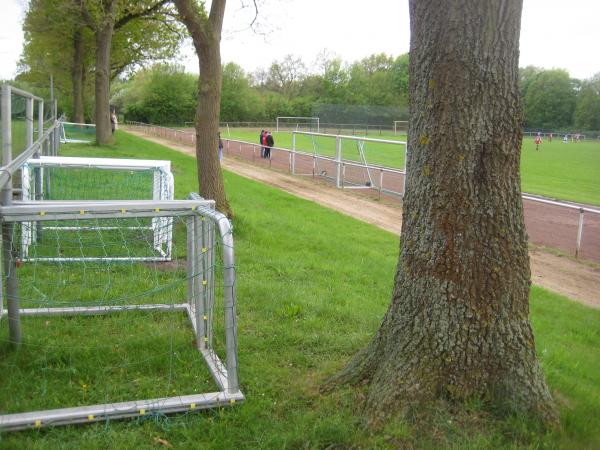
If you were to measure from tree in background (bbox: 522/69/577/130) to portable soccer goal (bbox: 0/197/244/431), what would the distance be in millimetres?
86946

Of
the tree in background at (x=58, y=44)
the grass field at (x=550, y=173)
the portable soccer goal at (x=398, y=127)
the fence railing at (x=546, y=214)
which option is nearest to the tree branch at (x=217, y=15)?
the fence railing at (x=546, y=214)

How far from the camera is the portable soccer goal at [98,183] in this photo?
7.14 metres

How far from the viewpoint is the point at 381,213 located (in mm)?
14117

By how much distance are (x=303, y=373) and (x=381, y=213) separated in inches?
399

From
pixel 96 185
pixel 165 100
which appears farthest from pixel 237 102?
pixel 96 185

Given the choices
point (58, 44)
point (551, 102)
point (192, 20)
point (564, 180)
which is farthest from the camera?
point (551, 102)

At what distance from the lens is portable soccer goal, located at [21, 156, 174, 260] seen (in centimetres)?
714

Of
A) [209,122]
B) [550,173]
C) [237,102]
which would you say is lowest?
[550,173]

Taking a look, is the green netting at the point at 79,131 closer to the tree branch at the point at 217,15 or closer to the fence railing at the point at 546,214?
the fence railing at the point at 546,214

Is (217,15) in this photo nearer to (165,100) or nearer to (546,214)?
(546,214)

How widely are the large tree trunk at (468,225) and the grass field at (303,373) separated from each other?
0.18m

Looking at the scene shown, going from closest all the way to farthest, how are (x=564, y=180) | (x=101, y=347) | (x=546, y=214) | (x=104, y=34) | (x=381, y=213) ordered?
(x=101, y=347), (x=381, y=213), (x=546, y=214), (x=104, y=34), (x=564, y=180)

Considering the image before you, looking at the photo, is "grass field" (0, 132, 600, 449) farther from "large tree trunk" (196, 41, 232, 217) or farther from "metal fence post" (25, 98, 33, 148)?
"metal fence post" (25, 98, 33, 148)

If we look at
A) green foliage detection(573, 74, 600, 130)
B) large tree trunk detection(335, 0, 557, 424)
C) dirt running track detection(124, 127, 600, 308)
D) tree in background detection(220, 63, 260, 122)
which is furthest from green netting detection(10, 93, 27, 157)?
green foliage detection(573, 74, 600, 130)
